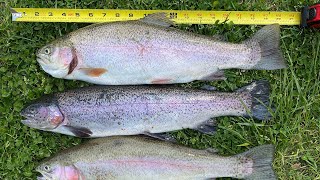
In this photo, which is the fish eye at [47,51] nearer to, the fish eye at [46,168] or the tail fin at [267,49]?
the fish eye at [46,168]

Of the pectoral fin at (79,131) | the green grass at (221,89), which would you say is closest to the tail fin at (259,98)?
the green grass at (221,89)

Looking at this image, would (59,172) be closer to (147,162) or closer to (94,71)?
(147,162)

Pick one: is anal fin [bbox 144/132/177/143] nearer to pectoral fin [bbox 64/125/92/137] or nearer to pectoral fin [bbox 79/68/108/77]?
pectoral fin [bbox 64/125/92/137]

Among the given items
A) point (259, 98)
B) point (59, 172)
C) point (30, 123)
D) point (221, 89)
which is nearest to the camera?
point (59, 172)

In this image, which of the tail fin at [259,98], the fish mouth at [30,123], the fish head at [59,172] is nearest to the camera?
the fish head at [59,172]

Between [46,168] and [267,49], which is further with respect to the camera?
[267,49]

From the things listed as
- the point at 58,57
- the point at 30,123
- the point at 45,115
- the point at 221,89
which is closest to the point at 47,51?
the point at 58,57

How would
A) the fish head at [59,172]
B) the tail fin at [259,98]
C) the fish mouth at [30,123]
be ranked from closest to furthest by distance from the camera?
1. the fish head at [59,172]
2. the fish mouth at [30,123]
3. the tail fin at [259,98]
